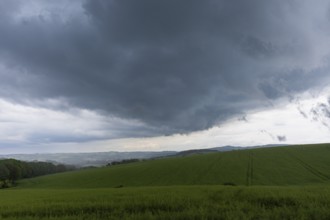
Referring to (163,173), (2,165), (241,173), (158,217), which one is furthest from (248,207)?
(2,165)

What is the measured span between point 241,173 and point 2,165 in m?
102

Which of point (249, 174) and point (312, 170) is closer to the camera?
point (312, 170)

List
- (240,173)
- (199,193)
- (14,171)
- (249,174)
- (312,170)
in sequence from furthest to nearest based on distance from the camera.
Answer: (14,171) → (240,173) → (249,174) → (312,170) → (199,193)

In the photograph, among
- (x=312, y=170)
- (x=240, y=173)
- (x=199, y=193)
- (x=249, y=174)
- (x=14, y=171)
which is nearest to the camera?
(x=199, y=193)

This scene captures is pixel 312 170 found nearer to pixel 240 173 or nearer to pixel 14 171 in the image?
pixel 240 173

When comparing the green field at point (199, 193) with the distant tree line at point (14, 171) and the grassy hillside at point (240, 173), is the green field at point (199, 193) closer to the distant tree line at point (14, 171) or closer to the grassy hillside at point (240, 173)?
the grassy hillside at point (240, 173)

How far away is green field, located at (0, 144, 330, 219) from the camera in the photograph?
49.9ft

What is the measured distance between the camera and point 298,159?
81.4 metres

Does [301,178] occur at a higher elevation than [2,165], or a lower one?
lower

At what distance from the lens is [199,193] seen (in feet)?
85.7

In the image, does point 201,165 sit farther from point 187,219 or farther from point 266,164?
point 187,219

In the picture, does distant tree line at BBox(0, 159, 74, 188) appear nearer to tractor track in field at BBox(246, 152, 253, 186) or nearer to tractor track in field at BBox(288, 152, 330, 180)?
tractor track in field at BBox(246, 152, 253, 186)

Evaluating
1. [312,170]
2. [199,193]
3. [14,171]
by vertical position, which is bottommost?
[312,170]

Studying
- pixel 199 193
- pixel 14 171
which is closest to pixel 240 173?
pixel 199 193
